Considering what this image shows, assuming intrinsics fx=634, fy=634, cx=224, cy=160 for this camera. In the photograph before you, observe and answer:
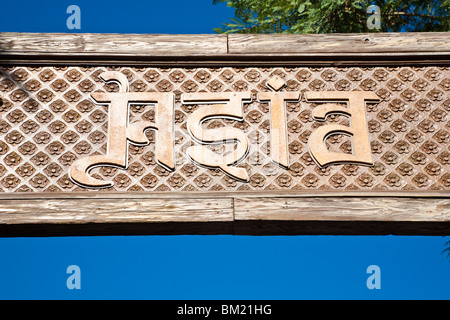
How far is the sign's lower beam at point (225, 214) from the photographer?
317 cm

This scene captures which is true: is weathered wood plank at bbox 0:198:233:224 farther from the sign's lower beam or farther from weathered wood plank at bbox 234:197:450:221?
weathered wood plank at bbox 234:197:450:221

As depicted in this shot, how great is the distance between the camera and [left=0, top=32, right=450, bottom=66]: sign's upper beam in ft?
12.1

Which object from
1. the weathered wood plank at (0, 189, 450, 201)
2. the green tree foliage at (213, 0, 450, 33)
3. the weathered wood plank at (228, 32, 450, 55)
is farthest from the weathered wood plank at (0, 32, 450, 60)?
the green tree foliage at (213, 0, 450, 33)

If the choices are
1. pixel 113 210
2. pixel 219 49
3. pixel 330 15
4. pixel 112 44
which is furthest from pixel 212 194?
pixel 330 15

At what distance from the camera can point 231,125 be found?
3527mm

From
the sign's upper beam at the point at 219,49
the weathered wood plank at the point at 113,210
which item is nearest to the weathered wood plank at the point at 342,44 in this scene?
the sign's upper beam at the point at 219,49

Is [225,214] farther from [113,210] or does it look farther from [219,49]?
[219,49]

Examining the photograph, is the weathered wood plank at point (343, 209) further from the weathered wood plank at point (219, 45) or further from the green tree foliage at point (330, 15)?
the green tree foliage at point (330, 15)

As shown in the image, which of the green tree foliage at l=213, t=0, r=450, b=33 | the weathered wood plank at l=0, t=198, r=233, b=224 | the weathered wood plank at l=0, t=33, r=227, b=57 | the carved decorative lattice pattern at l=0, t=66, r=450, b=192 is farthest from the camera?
the green tree foliage at l=213, t=0, r=450, b=33

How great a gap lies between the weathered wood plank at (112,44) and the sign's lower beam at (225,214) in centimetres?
92

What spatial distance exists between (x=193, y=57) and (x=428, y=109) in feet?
4.50

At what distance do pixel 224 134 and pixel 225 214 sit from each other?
50 centimetres
